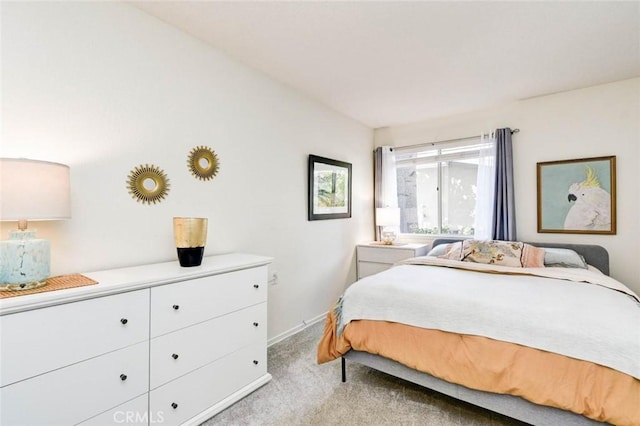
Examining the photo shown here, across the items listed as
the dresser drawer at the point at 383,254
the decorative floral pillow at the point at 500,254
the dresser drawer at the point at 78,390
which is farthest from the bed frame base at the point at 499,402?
the dresser drawer at the point at 383,254

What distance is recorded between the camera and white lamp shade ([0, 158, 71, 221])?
3.86 ft

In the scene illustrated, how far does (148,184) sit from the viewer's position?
1910mm

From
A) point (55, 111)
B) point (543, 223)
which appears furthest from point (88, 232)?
point (543, 223)

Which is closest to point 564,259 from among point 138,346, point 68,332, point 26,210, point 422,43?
point 422,43

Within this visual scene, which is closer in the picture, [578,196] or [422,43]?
[422,43]

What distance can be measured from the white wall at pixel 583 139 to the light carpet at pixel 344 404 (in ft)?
7.56

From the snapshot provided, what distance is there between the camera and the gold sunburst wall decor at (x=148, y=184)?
184 centimetres

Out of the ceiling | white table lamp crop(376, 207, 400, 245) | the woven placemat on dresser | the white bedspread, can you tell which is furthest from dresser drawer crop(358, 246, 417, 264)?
the woven placemat on dresser

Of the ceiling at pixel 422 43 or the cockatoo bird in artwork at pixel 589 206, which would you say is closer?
the ceiling at pixel 422 43

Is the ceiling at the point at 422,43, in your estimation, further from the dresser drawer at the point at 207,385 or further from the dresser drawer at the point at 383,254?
the dresser drawer at the point at 207,385

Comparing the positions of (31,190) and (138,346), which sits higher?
(31,190)

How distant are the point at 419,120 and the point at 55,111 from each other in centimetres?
375

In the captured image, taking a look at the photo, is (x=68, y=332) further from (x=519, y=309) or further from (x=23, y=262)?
(x=519, y=309)

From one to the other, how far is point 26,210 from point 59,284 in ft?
1.18
